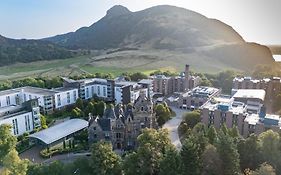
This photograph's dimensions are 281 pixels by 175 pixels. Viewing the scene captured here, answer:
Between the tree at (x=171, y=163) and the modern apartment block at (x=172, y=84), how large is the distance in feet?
142

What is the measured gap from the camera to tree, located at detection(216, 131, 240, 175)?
25.0 m

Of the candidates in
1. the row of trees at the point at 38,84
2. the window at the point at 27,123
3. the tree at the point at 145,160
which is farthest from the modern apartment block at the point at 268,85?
the window at the point at 27,123

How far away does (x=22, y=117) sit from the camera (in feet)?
146

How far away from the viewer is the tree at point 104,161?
1101 inches

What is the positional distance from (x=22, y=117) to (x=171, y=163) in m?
29.5

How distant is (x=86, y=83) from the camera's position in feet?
213

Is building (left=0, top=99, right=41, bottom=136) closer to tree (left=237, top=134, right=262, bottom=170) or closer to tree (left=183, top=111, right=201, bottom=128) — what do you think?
tree (left=183, top=111, right=201, bottom=128)

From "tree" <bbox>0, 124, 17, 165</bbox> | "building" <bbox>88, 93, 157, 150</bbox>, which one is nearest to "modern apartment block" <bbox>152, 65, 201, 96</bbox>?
"building" <bbox>88, 93, 157, 150</bbox>

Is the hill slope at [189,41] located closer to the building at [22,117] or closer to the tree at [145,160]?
the building at [22,117]

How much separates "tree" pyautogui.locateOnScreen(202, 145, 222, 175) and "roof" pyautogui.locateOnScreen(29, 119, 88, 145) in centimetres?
2336

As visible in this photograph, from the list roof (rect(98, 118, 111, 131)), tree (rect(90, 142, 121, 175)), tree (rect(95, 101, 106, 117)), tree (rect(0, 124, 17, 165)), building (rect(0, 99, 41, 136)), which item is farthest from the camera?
tree (rect(95, 101, 106, 117))

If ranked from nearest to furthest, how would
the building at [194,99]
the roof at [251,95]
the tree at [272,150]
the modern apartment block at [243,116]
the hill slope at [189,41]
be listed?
the tree at [272,150] → the modern apartment block at [243,116] → the roof at [251,95] → the building at [194,99] → the hill slope at [189,41]

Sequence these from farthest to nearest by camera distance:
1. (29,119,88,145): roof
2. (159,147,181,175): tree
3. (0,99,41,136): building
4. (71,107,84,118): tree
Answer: (71,107,84,118): tree
(0,99,41,136): building
(29,119,88,145): roof
(159,147,181,175): tree

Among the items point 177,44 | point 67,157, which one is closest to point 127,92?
point 67,157
